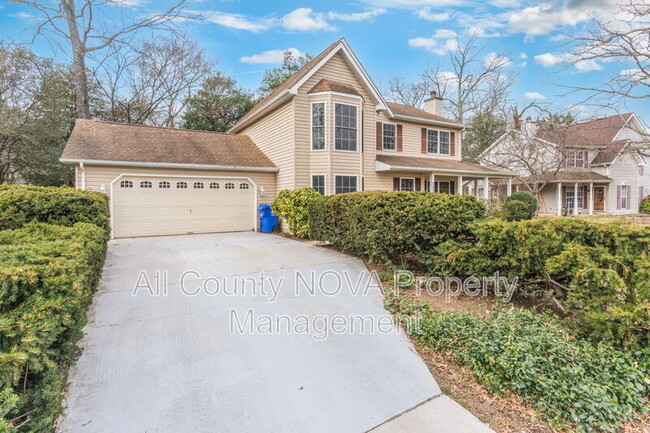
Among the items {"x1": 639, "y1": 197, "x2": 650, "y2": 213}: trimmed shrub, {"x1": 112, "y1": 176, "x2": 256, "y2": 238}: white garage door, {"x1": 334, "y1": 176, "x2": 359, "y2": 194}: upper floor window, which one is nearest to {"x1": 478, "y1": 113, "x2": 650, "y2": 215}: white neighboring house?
{"x1": 639, "y1": 197, "x2": 650, "y2": 213}: trimmed shrub

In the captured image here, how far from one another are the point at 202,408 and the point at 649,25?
1526 centimetres

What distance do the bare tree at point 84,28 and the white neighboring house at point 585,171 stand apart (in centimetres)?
2182

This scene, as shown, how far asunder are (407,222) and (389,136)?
10.3 metres

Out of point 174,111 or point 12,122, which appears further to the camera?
point 174,111

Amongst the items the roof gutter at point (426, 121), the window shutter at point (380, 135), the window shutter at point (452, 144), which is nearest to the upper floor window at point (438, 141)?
the window shutter at point (452, 144)

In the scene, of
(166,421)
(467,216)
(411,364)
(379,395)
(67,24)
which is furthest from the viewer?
(67,24)

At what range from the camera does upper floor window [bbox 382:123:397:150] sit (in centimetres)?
1491

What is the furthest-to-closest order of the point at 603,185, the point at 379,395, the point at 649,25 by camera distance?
the point at 603,185 → the point at 649,25 → the point at 379,395

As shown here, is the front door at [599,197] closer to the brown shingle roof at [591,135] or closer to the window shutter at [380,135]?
the brown shingle roof at [591,135]

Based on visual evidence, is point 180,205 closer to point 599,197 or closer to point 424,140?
→ point 424,140

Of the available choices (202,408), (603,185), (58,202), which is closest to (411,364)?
(202,408)

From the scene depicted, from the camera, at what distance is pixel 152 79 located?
73.3 feet

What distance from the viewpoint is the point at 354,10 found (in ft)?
47.4

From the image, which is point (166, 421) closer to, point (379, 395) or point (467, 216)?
point (379, 395)
